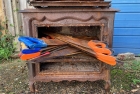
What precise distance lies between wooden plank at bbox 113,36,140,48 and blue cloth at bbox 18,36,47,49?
6.44 feet

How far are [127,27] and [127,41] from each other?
28 centimetres

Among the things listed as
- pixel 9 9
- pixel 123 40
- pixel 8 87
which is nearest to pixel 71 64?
pixel 8 87

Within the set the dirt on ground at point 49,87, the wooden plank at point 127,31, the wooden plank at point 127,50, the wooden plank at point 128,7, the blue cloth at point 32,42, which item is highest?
the wooden plank at point 128,7

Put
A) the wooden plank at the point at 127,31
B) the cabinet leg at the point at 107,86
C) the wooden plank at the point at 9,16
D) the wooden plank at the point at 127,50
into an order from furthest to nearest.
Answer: the wooden plank at the point at 127,50
the wooden plank at the point at 127,31
the wooden plank at the point at 9,16
the cabinet leg at the point at 107,86

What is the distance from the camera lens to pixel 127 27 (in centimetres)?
339

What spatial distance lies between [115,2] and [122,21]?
0.39m

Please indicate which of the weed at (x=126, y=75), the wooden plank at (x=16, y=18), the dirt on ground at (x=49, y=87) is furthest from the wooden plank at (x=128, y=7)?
the wooden plank at (x=16, y=18)

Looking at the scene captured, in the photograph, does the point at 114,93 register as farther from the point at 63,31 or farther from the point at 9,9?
the point at 9,9

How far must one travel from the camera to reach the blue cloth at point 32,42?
6.00 feet

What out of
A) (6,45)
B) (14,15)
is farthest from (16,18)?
(6,45)

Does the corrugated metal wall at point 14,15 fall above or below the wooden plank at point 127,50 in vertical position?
above

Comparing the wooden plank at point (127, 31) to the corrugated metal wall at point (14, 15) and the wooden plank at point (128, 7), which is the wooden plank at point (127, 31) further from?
the corrugated metal wall at point (14, 15)

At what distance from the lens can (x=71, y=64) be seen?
97.5 inches

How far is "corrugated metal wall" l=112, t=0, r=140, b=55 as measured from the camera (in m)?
3.29
